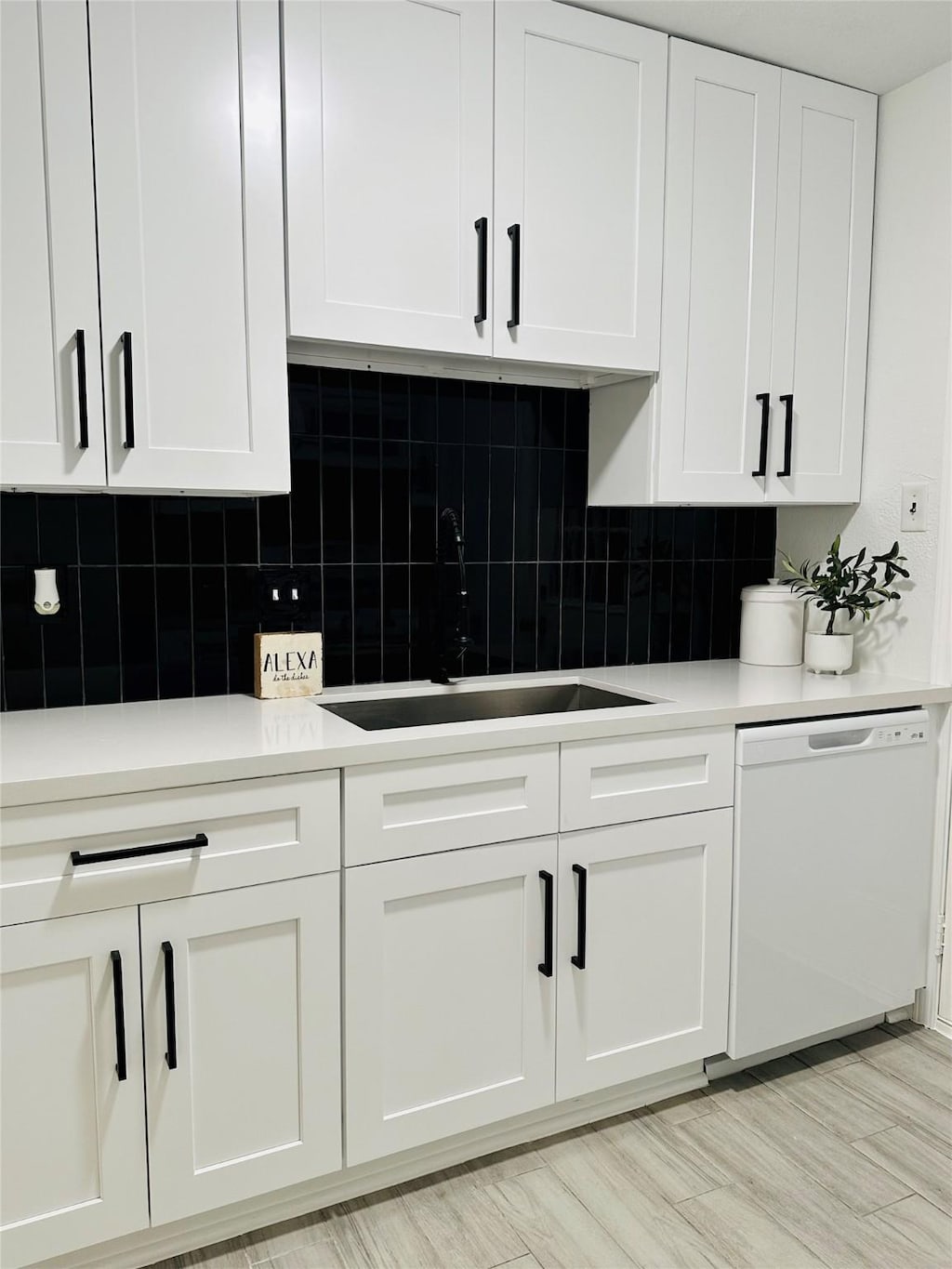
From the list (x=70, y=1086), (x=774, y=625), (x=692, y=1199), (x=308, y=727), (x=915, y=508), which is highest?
(x=915, y=508)

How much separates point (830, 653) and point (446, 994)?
1.36 meters

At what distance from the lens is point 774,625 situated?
2.62m

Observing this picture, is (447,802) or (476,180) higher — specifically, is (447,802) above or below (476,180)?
below

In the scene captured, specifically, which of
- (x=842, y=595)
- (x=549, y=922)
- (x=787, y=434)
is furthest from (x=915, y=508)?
(x=549, y=922)

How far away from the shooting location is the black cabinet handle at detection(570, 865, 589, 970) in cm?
194

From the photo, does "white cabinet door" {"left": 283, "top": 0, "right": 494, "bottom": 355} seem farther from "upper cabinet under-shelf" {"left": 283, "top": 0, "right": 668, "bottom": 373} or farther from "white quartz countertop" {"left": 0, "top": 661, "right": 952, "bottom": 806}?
"white quartz countertop" {"left": 0, "top": 661, "right": 952, "bottom": 806}

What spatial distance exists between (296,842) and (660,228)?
162cm

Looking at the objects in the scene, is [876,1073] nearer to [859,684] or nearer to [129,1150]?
[859,684]

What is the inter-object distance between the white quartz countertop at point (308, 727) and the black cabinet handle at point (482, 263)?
871 mm

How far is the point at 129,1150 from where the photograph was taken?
5.20 feet

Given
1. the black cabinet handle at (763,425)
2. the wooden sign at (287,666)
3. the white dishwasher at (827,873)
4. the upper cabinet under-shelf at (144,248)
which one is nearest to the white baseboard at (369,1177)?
the white dishwasher at (827,873)

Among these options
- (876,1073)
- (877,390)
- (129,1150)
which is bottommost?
(876,1073)

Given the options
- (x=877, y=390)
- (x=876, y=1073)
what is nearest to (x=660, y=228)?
(x=877, y=390)

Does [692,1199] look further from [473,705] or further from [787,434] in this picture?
[787,434]
